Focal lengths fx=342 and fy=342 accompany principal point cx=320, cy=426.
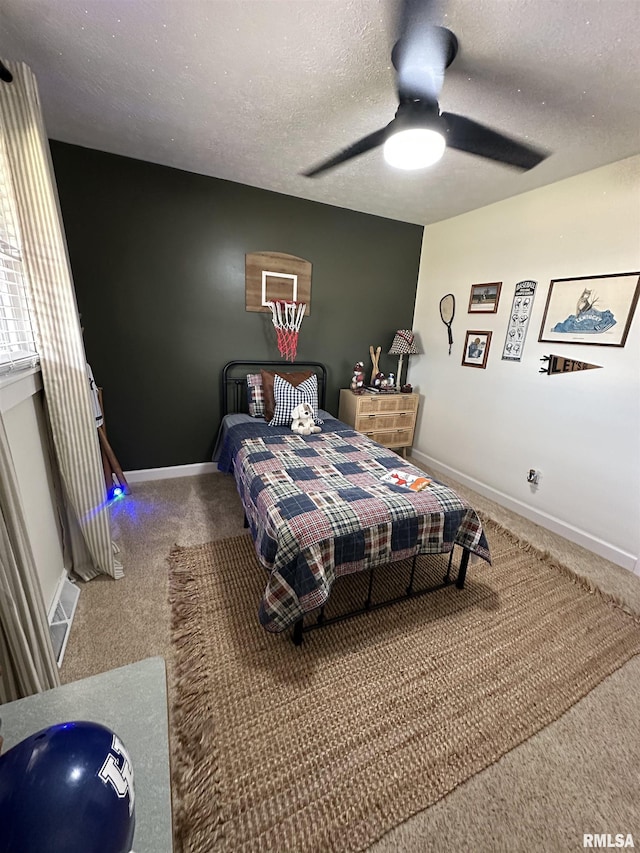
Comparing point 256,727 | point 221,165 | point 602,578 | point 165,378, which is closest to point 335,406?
point 165,378

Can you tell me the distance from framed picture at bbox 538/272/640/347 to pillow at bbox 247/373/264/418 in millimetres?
2389

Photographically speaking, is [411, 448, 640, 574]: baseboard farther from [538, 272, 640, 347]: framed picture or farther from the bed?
[538, 272, 640, 347]: framed picture

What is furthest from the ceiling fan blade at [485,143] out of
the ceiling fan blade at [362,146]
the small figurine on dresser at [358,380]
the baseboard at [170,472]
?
the baseboard at [170,472]

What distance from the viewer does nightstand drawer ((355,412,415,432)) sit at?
3.59m

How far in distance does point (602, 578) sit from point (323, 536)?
1986mm

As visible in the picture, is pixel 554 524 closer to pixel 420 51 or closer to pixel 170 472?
pixel 420 51

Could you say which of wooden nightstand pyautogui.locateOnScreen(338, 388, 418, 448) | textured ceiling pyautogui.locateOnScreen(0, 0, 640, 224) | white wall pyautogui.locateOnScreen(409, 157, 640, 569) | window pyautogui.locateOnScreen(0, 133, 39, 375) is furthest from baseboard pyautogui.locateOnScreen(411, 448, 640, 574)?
window pyautogui.locateOnScreen(0, 133, 39, 375)

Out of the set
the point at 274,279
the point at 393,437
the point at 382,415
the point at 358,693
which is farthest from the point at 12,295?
the point at 393,437

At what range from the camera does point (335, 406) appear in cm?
390

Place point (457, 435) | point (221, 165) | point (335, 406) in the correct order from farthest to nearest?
point (335, 406), point (457, 435), point (221, 165)

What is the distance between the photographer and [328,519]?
1.62m

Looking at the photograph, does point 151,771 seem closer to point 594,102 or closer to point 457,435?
point 594,102

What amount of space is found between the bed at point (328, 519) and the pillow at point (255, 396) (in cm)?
53

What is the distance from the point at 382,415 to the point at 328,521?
2217 mm
